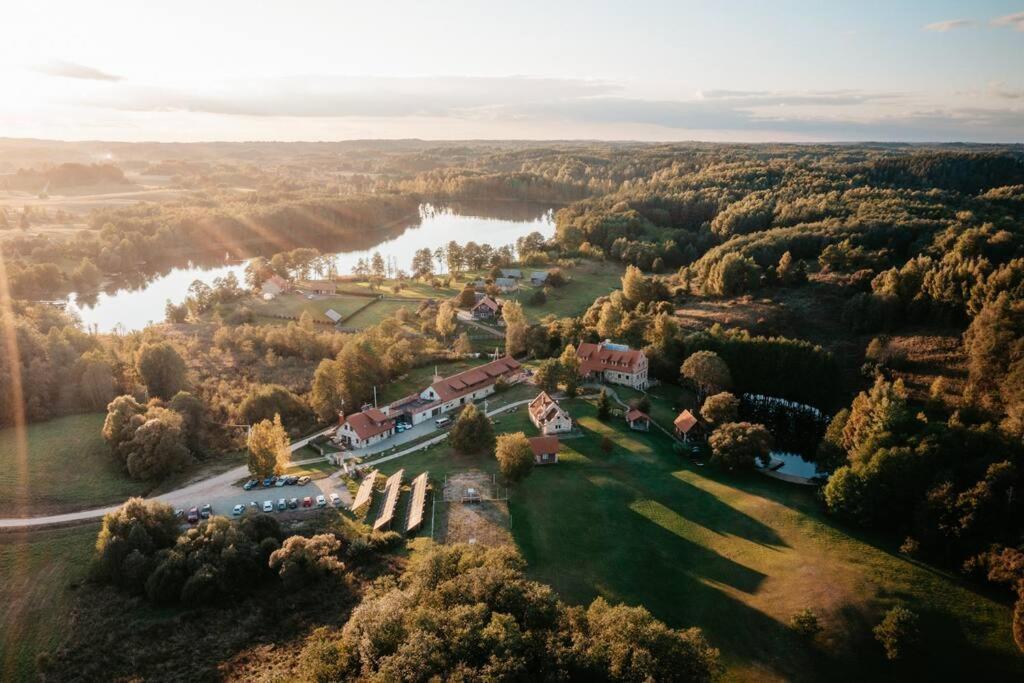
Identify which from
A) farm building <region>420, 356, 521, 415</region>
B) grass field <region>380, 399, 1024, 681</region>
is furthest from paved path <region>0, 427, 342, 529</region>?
farm building <region>420, 356, 521, 415</region>

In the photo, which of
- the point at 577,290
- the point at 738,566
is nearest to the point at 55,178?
the point at 577,290

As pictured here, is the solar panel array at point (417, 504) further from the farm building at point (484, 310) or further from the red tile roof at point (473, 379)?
the farm building at point (484, 310)

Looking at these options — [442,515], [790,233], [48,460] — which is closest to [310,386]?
[48,460]

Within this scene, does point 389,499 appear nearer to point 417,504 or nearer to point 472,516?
point 417,504

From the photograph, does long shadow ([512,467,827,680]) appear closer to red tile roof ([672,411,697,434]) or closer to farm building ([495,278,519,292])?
red tile roof ([672,411,697,434])

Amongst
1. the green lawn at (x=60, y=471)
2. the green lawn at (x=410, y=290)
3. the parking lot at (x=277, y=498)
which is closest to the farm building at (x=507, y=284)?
the green lawn at (x=410, y=290)

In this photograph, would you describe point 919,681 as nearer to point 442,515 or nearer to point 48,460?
point 442,515

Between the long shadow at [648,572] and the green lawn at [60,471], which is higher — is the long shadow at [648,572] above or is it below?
above
